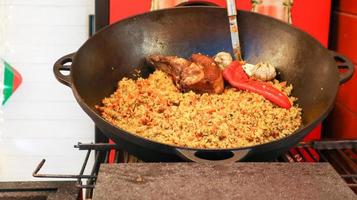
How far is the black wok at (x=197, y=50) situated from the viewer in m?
1.22

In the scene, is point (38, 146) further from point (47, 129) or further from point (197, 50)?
point (197, 50)

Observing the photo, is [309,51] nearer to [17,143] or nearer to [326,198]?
[326,198]

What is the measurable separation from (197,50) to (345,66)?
47 centimetres

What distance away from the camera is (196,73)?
1.32 m

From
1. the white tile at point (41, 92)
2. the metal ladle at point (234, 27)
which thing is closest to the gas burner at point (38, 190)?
the metal ladle at point (234, 27)

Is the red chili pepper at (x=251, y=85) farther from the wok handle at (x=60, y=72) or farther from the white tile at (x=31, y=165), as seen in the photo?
the white tile at (x=31, y=165)

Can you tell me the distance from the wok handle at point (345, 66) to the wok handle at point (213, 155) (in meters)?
0.40

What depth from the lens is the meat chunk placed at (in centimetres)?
131

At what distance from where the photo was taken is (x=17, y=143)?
7.67ft

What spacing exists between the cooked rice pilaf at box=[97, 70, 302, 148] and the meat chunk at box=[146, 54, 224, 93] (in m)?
0.02

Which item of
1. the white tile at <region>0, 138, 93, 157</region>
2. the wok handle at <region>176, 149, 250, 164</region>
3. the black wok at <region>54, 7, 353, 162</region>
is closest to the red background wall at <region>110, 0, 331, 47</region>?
the black wok at <region>54, 7, 353, 162</region>

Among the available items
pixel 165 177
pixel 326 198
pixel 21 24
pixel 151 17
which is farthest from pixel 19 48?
pixel 326 198

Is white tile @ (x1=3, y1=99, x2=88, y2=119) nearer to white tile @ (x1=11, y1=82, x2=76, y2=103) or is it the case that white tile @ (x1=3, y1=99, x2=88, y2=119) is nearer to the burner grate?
white tile @ (x1=11, y1=82, x2=76, y2=103)

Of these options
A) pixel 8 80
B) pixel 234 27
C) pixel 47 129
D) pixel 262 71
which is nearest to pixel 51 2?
pixel 8 80
